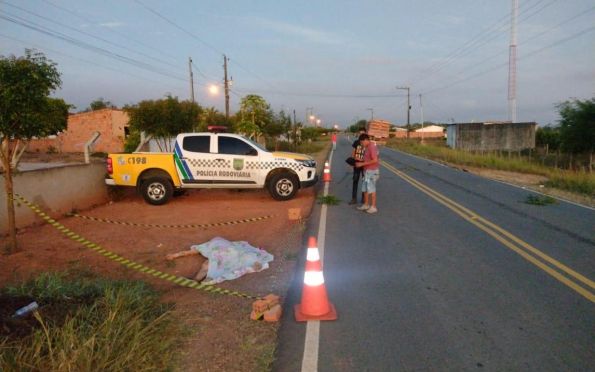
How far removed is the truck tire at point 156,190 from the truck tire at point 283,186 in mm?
2791

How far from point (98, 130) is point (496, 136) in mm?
40845

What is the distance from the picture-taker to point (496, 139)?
46094mm

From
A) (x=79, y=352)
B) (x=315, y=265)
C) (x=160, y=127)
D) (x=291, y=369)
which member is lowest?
(x=291, y=369)

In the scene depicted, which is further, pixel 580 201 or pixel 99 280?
pixel 580 201

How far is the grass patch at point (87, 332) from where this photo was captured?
10.6ft

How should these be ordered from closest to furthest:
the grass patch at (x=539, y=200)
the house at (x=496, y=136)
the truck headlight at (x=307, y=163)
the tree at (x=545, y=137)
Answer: the grass patch at (x=539, y=200), the truck headlight at (x=307, y=163), the house at (x=496, y=136), the tree at (x=545, y=137)

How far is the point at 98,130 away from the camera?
36.2 m

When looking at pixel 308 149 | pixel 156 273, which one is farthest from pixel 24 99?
pixel 308 149

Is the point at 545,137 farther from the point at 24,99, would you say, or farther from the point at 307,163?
the point at 24,99

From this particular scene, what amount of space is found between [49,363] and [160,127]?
58.7ft

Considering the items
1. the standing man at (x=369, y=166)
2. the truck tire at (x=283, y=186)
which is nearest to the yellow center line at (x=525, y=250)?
the standing man at (x=369, y=166)

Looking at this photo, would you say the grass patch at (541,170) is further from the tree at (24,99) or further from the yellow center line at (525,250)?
the tree at (24,99)

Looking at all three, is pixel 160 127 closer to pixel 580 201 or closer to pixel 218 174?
pixel 218 174

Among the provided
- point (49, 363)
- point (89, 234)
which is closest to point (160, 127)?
point (89, 234)
